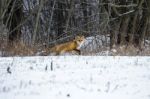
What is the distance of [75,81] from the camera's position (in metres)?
5.86

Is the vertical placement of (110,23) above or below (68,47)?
above

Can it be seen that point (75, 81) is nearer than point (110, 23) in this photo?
Yes

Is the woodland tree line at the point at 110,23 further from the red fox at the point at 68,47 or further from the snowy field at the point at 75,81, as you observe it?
the snowy field at the point at 75,81

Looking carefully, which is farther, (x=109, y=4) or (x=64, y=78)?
(x=109, y=4)

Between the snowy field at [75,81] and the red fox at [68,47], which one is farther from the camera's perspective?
the red fox at [68,47]

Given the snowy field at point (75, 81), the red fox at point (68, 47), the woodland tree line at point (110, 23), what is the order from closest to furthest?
the snowy field at point (75, 81) → the red fox at point (68, 47) → the woodland tree line at point (110, 23)

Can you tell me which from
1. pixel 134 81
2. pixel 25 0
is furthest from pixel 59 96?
pixel 25 0

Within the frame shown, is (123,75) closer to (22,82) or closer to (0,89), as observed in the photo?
(22,82)

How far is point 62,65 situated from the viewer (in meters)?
7.71

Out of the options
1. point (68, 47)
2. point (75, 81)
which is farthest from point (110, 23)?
point (75, 81)

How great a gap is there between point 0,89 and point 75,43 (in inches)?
316

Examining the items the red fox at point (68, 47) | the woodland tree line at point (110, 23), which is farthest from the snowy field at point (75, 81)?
the woodland tree line at point (110, 23)

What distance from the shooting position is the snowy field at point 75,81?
5031 millimetres

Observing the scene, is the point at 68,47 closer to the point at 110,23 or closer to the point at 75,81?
the point at 75,81
